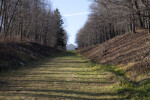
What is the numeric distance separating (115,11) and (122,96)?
Result: 1206 cm

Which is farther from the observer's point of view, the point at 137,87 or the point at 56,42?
the point at 56,42

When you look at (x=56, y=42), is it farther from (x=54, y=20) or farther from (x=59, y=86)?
(x=59, y=86)

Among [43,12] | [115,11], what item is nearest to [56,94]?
[115,11]

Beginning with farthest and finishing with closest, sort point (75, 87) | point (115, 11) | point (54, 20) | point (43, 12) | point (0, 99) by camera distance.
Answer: point (54, 20), point (43, 12), point (115, 11), point (75, 87), point (0, 99)

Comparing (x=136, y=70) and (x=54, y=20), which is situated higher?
(x=54, y=20)

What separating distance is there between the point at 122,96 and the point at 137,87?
2.94ft

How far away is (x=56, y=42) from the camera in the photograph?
59344mm

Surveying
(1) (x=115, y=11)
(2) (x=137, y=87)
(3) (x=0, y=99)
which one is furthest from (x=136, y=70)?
(1) (x=115, y=11)

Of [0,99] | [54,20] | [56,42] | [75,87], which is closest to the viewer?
[0,99]

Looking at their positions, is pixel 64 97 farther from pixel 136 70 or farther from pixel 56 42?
pixel 56 42

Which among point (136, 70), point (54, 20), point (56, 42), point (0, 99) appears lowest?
point (0, 99)

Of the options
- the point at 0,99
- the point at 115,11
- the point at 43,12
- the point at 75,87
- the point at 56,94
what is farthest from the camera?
the point at 43,12

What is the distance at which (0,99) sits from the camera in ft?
19.1

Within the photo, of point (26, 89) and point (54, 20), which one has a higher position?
point (54, 20)
